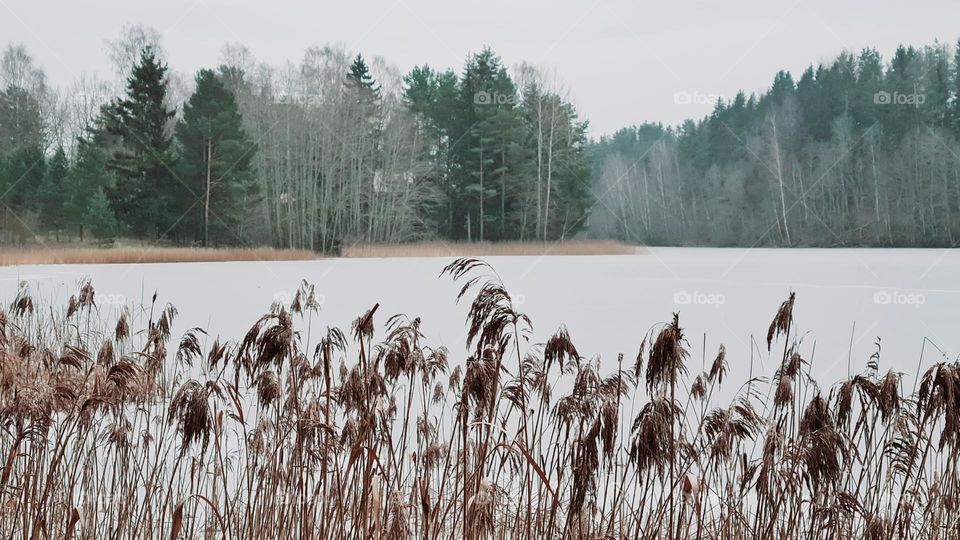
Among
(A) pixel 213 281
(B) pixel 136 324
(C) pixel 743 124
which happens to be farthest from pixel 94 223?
(C) pixel 743 124

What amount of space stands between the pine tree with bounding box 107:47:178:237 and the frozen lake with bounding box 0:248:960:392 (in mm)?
9766

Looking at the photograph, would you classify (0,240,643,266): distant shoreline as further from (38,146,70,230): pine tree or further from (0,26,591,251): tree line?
(38,146,70,230): pine tree

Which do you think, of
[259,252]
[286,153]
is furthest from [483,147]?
[259,252]

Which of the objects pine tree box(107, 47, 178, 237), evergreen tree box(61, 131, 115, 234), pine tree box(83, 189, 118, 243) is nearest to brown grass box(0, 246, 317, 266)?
pine tree box(83, 189, 118, 243)

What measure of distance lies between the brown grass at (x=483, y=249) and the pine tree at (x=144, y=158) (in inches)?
285

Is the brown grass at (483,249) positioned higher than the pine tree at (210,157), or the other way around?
the pine tree at (210,157)

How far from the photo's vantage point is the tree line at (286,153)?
27141 mm

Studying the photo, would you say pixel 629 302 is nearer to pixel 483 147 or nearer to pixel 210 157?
pixel 210 157

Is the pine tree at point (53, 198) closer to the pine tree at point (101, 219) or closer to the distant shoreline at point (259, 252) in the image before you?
the pine tree at point (101, 219)

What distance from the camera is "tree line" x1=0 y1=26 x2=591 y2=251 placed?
2714 cm

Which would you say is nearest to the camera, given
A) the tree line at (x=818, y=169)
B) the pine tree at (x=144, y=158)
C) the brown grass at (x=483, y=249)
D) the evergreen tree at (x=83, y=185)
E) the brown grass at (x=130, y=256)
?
the brown grass at (x=130, y=256)

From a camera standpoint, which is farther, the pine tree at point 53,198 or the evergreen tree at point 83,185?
the pine tree at point 53,198

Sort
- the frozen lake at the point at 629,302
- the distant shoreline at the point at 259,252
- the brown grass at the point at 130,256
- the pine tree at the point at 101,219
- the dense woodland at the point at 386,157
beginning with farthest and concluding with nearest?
1. the dense woodland at the point at 386,157
2. the pine tree at the point at 101,219
3. the distant shoreline at the point at 259,252
4. the brown grass at the point at 130,256
5. the frozen lake at the point at 629,302

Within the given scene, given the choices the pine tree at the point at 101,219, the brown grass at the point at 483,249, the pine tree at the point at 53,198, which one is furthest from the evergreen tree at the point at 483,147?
the pine tree at the point at 53,198
